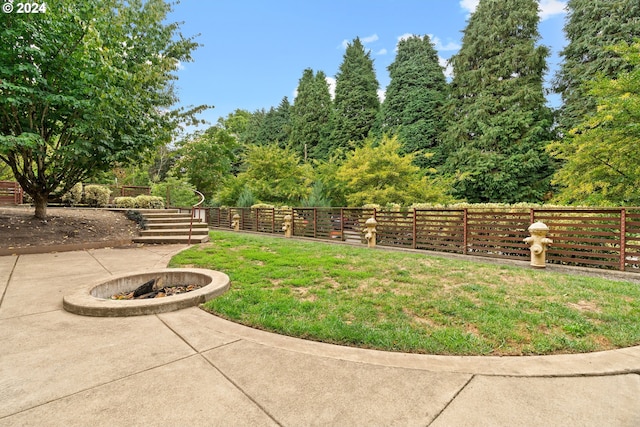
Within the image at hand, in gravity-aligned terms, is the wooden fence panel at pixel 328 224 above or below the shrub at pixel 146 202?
below

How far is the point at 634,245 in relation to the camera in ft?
15.8

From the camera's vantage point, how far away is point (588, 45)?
1569 centimetres

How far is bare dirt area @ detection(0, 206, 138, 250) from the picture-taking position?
6.32 m

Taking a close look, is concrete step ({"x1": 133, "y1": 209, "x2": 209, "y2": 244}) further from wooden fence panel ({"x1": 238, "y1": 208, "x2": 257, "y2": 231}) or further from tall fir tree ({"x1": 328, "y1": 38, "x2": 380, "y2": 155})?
tall fir tree ({"x1": 328, "y1": 38, "x2": 380, "y2": 155})

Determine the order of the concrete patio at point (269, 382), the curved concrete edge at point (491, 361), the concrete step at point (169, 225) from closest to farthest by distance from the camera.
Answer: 1. the concrete patio at point (269, 382)
2. the curved concrete edge at point (491, 361)
3. the concrete step at point (169, 225)

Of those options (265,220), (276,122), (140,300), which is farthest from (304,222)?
(276,122)

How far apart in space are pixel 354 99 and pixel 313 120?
4916mm

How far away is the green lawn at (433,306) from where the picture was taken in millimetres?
2348

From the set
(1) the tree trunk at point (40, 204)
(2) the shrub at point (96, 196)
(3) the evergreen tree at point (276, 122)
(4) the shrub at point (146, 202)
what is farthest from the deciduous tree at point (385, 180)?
(3) the evergreen tree at point (276, 122)

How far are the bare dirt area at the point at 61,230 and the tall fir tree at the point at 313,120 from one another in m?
A: 20.7

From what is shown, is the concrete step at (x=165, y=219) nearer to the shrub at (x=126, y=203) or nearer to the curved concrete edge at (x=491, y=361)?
the shrub at (x=126, y=203)

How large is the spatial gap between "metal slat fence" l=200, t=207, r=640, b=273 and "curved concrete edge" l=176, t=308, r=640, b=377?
376cm

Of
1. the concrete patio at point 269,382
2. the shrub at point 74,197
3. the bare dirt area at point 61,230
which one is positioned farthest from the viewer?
the shrub at point 74,197

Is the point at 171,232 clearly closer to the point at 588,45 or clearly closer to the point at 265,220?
the point at 265,220
